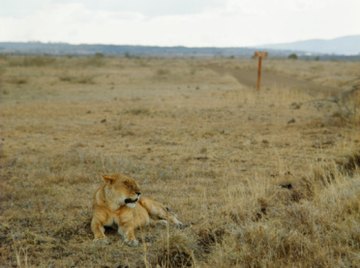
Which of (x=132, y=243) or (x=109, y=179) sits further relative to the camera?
(x=109, y=179)

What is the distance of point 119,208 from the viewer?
5.54m

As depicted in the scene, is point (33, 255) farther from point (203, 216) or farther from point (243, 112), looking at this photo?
point (243, 112)

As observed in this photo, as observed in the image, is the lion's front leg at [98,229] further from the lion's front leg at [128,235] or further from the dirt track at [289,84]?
the dirt track at [289,84]

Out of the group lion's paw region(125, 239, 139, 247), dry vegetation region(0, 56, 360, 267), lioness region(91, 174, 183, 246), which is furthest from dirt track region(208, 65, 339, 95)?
lion's paw region(125, 239, 139, 247)

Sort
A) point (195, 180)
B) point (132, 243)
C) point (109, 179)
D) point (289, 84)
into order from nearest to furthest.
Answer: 1. point (132, 243)
2. point (109, 179)
3. point (195, 180)
4. point (289, 84)

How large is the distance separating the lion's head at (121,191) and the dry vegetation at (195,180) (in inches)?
16.4

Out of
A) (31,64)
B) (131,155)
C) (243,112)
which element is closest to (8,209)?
(131,155)

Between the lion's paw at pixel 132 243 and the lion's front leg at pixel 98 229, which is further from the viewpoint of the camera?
the lion's front leg at pixel 98 229

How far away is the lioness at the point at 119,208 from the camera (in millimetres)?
5461

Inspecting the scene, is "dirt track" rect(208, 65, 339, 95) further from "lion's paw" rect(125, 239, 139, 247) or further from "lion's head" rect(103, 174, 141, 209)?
"lion's paw" rect(125, 239, 139, 247)

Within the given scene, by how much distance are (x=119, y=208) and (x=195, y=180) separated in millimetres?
2939

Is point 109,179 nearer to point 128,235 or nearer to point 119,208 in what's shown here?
point 119,208

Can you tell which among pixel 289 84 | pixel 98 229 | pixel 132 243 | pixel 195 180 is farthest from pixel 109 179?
pixel 289 84

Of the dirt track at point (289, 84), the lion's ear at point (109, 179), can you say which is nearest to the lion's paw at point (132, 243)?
the lion's ear at point (109, 179)
